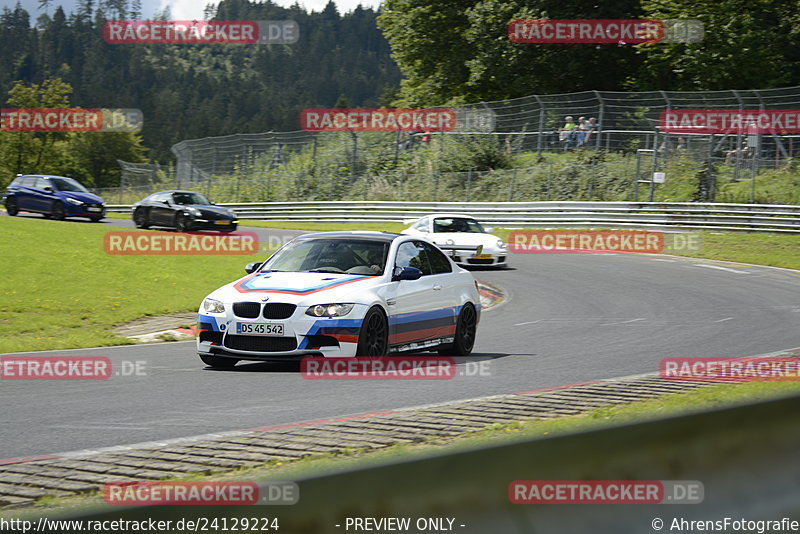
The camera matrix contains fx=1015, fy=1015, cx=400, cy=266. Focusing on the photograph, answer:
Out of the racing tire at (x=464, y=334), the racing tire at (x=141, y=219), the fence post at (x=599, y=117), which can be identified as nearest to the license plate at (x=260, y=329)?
the racing tire at (x=464, y=334)

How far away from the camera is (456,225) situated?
2611 centimetres

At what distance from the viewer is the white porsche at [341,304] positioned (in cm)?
1009

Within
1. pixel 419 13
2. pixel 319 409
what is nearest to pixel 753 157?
pixel 419 13

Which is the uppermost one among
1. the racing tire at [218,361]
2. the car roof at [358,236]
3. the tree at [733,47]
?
the tree at [733,47]

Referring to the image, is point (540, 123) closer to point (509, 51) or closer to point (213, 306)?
point (509, 51)

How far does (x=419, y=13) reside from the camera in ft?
179

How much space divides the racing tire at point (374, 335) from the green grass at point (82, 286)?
4.50m

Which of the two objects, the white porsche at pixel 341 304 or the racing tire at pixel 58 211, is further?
the racing tire at pixel 58 211

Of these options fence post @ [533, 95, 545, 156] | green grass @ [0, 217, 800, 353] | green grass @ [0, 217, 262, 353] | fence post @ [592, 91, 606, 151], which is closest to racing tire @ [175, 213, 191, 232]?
green grass @ [0, 217, 800, 353]

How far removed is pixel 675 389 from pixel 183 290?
11.7 m

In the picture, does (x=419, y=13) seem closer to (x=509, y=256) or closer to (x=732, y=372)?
(x=509, y=256)

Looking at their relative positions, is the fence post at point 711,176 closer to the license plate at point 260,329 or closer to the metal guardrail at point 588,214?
the metal guardrail at point 588,214

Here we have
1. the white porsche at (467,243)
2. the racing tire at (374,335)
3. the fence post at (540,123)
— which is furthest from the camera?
the fence post at (540,123)

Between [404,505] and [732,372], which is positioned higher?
[404,505]
